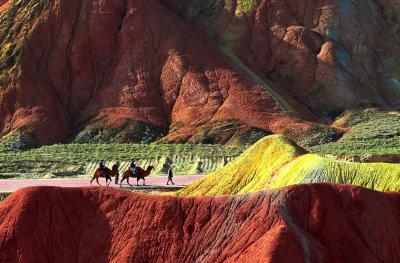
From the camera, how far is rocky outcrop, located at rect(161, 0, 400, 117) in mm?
75125

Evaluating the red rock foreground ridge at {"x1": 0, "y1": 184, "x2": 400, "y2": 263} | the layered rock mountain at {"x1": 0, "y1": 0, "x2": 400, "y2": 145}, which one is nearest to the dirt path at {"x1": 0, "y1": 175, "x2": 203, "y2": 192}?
the red rock foreground ridge at {"x1": 0, "y1": 184, "x2": 400, "y2": 263}

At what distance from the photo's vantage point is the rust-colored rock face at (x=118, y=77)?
7019 cm

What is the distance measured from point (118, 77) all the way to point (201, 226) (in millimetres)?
50669

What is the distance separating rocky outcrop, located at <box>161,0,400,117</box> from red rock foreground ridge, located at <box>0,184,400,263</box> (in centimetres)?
5020

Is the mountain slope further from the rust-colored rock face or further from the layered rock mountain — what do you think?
the rust-colored rock face

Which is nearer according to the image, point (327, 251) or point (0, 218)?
point (327, 251)

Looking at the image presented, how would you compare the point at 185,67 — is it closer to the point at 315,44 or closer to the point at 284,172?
the point at 315,44

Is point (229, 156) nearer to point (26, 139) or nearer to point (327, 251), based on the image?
point (26, 139)

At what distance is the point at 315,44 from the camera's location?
77.0 meters

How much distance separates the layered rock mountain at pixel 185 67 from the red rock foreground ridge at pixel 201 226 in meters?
41.7

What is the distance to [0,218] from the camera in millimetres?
25000

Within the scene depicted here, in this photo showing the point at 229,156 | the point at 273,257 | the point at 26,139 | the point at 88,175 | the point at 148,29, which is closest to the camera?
the point at 273,257

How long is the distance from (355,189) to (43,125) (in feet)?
162

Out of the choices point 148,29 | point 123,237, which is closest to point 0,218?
point 123,237
